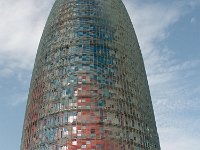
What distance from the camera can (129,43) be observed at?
92.8m

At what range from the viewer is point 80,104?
77062mm

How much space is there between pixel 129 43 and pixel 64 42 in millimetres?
16596

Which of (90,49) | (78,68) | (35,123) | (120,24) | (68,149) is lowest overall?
(68,149)

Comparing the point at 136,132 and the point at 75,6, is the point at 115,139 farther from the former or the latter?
the point at 75,6

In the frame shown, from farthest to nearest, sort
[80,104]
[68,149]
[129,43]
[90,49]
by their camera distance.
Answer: [129,43] < [90,49] < [80,104] < [68,149]

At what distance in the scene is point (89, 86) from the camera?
260ft

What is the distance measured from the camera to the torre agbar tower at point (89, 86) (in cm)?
7494

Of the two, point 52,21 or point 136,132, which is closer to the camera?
point 136,132

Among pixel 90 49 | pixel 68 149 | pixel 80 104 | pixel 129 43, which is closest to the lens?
pixel 68 149

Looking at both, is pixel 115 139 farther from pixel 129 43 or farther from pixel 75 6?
pixel 75 6

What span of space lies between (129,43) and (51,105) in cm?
2640

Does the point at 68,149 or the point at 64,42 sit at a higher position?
the point at 64,42

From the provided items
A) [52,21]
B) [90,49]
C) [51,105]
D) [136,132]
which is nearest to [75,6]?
[52,21]

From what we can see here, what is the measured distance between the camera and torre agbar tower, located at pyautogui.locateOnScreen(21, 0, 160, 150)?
246 ft
